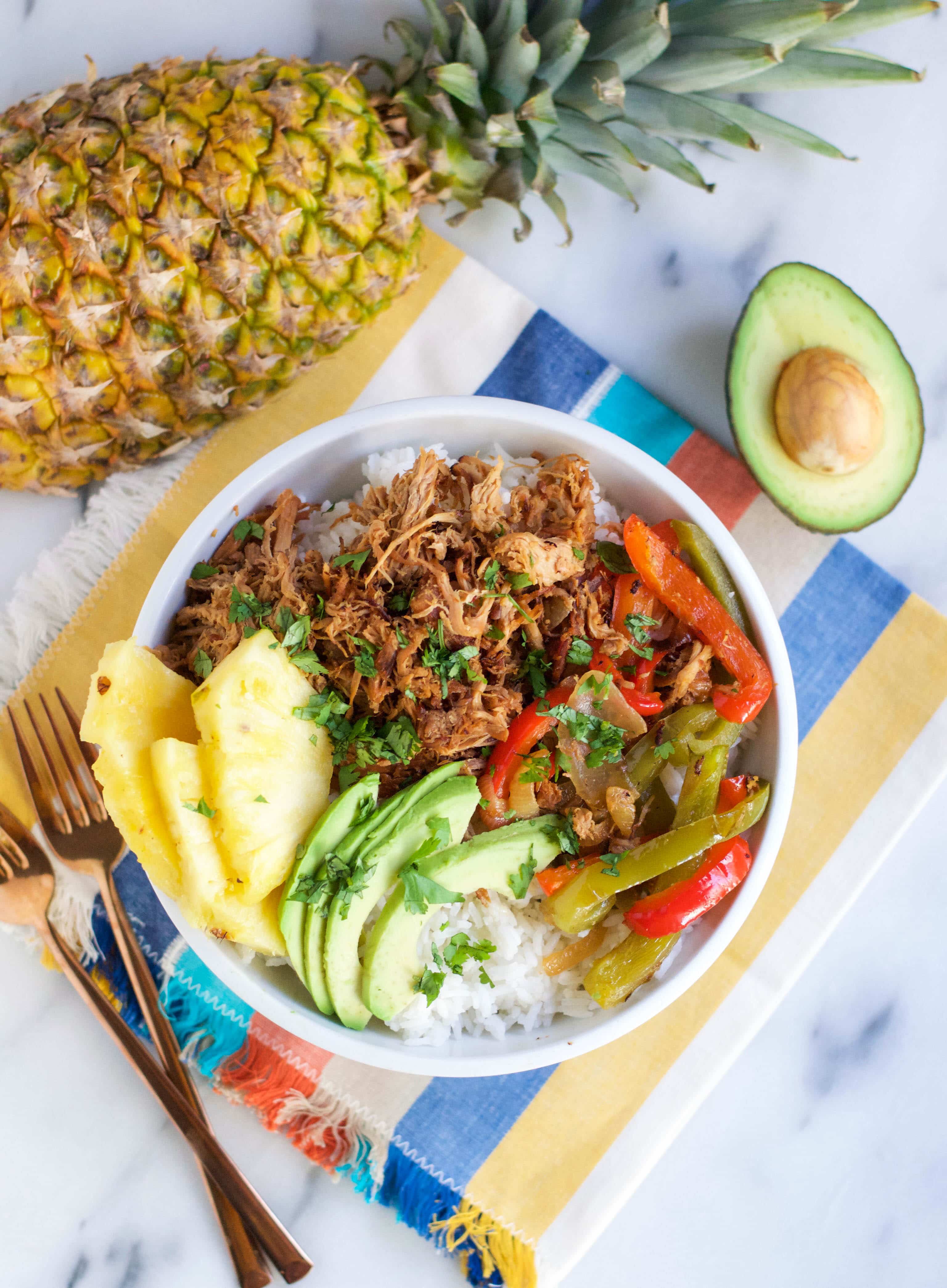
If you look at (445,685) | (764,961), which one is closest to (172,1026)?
(445,685)

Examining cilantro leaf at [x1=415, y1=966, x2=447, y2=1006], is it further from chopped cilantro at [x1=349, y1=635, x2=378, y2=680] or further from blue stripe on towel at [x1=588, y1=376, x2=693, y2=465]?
blue stripe on towel at [x1=588, y1=376, x2=693, y2=465]

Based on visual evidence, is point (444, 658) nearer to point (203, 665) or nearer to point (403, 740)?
point (403, 740)

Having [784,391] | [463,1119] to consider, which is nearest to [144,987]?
[463,1119]

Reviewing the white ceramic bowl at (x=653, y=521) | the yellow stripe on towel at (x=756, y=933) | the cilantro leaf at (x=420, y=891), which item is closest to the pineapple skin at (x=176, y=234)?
the white ceramic bowl at (x=653, y=521)

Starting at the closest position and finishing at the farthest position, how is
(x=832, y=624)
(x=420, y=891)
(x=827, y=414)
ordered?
(x=420, y=891) < (x=827, y=414) < (x=832, y=624)

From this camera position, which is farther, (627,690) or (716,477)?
(716,477)

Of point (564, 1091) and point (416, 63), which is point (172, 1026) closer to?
point (564, 1091)

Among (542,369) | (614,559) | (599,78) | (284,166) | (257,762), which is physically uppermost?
(599,78)

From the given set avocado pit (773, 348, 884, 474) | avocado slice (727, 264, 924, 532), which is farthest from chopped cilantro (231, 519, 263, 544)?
avocado pit (773, 348, 884, 474)
